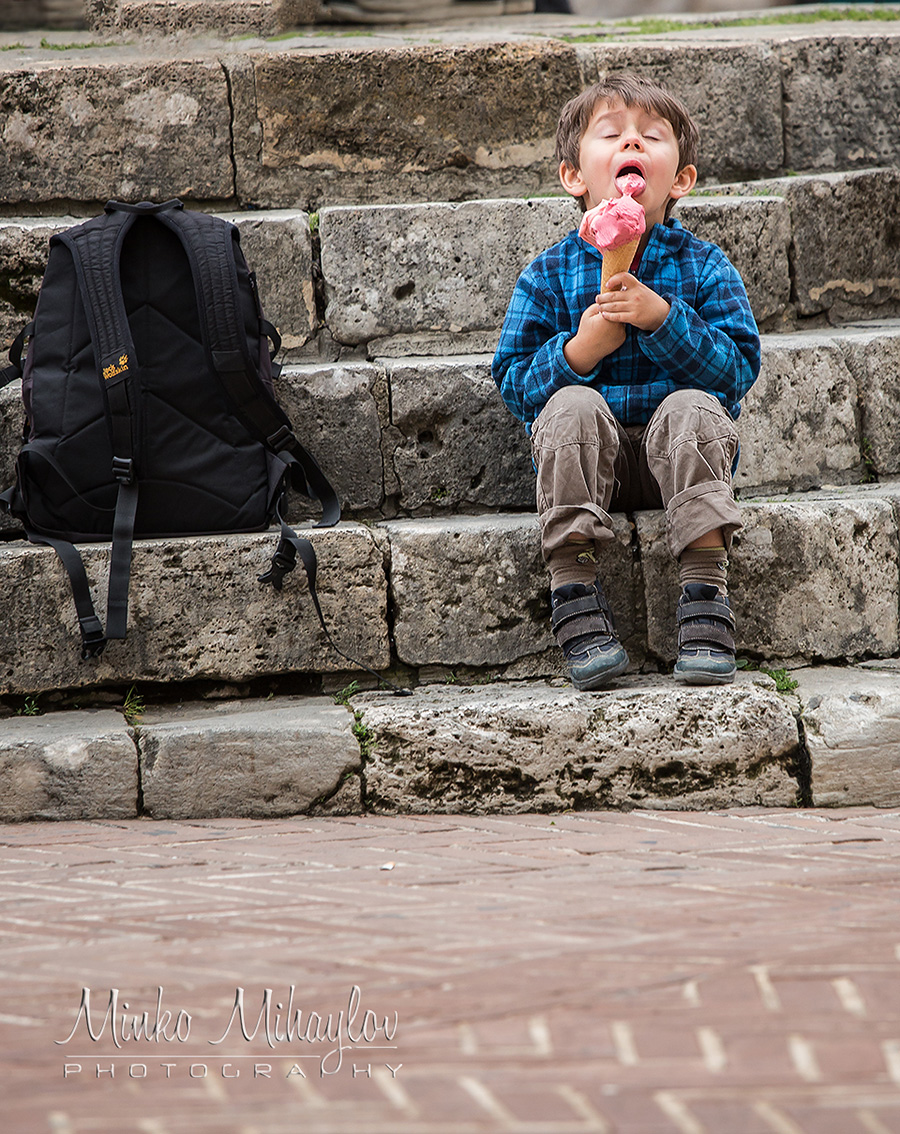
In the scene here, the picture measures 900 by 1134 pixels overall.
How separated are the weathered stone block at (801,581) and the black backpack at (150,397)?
33.6 inches

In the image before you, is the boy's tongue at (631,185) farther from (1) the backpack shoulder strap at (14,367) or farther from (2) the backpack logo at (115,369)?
(1) the backpack shoulder strap at (14,367)

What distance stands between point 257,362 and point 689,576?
3.97 feet

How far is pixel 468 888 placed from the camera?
1.98m

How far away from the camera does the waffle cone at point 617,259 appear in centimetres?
257

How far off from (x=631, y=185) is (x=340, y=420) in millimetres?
983

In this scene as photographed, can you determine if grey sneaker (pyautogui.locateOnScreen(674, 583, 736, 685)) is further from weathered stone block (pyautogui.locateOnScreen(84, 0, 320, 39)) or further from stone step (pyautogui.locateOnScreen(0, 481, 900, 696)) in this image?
weathered stone block (pyautogui.locateOnScreen(84, 0, 320, 39))

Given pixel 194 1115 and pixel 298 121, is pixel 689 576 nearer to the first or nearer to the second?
pixel 194 1115

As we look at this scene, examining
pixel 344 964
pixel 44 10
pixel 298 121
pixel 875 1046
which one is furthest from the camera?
pixel 44 10

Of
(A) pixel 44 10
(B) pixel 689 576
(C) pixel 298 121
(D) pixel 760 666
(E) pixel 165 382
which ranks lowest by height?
(D) pixel 760 666

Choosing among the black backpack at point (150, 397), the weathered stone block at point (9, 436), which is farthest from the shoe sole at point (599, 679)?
the weathered stone block at point (9, 436)

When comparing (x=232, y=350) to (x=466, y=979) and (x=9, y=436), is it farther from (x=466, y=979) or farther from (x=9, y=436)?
(x=466, y=979)

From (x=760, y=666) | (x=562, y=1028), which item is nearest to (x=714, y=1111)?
(x=562, y=1028)

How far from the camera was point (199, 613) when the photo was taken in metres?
2.73

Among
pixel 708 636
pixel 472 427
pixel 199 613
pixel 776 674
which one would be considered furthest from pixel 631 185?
pixel 199 613
